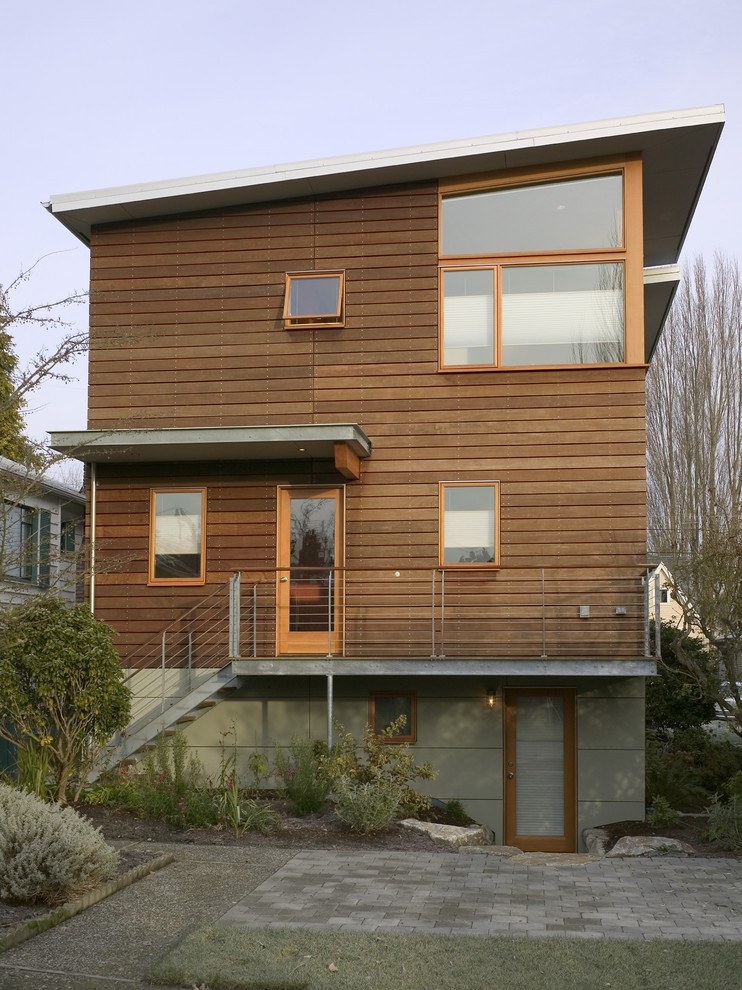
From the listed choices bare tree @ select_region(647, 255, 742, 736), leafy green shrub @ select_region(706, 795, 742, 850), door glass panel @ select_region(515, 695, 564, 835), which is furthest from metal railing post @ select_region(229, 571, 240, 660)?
bare tree @ select_region(647, 255, 742, 736)

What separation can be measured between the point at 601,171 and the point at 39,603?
10398 mm

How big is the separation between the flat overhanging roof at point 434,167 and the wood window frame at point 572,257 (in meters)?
0.15

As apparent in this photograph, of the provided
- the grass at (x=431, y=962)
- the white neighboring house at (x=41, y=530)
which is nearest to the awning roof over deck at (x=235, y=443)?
the white neighboring house at (x=41, y=530)

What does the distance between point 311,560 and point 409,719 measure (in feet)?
8.25

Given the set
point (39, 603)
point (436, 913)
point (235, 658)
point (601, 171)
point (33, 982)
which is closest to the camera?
point (33, 982)

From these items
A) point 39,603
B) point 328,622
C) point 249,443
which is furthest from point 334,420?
point 39,603

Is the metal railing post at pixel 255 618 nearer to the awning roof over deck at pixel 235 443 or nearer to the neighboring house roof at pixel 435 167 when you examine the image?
the awning roof over deck at pixel 235 443

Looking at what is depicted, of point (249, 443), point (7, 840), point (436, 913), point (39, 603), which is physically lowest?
point (436, 913)

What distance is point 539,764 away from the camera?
15234 mm

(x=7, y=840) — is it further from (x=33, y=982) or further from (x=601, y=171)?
(x=601, y=171)

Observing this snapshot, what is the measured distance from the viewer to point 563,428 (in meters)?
15.2

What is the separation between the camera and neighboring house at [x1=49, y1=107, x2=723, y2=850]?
14.9 meters

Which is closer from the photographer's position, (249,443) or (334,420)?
(249,443)

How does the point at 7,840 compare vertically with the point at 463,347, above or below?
below
